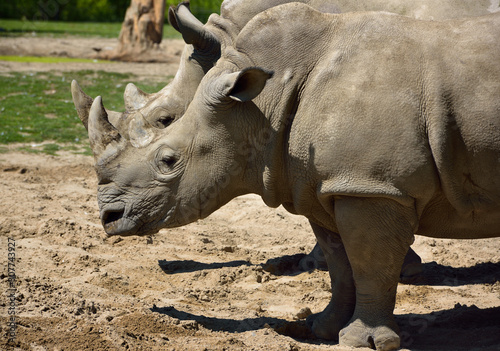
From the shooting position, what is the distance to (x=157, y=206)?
14.1ft

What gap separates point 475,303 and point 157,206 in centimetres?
250

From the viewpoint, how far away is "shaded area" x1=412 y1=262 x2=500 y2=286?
18.8 feet

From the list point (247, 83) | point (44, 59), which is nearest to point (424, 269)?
point (247, 83)

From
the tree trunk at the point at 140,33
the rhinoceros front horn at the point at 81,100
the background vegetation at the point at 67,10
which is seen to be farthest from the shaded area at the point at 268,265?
the background vegetation at the point at 67,10

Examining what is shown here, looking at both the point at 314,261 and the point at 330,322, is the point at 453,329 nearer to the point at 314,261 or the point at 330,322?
the point at 330,322

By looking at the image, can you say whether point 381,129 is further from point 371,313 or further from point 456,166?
point 371,313

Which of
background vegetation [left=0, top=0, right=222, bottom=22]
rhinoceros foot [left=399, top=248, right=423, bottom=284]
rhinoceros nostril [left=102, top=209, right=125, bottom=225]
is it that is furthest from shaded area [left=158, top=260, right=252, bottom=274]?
background vegetation [left=0, top=0, right=222, bottom=22]

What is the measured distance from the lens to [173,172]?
4.29m

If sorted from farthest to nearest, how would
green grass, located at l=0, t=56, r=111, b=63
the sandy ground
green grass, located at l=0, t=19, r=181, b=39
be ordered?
green grass, located at l=0, t=19, r=181, b=39 → green grass, located at l=0, t=56, r=111, b=63 → the sandy ground

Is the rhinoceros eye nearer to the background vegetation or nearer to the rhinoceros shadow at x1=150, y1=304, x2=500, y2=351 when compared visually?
the rhinoceros shadow at x1=150, y1=304, x2=500, y2=351

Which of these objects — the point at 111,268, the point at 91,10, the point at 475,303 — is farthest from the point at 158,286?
the point at 91,10

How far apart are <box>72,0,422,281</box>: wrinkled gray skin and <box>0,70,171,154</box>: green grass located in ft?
12.4

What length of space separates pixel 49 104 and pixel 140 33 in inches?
294

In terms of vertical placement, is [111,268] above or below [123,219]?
below
